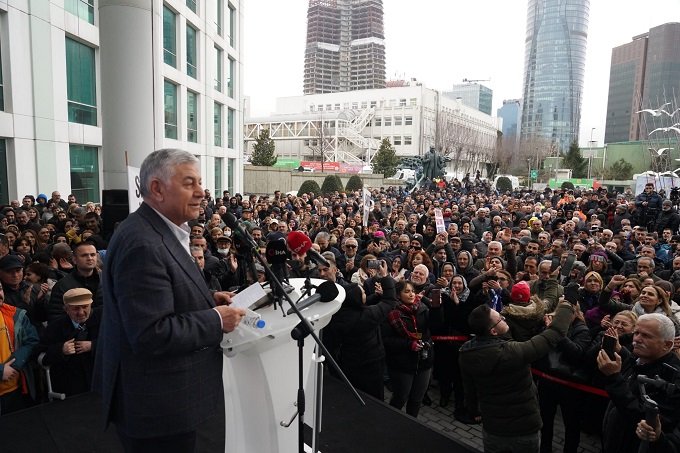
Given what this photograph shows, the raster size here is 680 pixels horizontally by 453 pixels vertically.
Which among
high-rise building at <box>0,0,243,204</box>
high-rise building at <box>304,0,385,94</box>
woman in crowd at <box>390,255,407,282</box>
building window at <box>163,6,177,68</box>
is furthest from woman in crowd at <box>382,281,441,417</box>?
high-rise building at <box>304,0,385,94</box>

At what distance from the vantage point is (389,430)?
400 cm

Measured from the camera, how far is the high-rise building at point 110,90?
812 centimetres

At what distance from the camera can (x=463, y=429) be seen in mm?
5191

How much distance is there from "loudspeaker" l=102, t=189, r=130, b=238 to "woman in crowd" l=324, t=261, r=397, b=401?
4768 millimetres

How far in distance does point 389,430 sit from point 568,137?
150999mm

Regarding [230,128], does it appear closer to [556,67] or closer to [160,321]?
[160,321]

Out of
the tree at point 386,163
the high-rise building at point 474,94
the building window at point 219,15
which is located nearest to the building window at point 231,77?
the building window at point 219,15

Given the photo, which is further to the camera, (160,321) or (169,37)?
(169,37)

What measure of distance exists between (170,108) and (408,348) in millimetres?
22322

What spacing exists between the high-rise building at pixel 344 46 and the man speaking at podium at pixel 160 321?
151680mm

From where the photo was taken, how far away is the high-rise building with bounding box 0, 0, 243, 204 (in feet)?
26.6

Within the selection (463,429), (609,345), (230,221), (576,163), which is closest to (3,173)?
(463,429)

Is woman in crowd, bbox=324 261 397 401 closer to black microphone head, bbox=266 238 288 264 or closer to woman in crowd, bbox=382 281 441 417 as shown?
woman in crowd, bbox=382 281 441 417

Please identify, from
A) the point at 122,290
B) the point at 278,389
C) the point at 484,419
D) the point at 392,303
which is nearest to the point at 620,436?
the point at 484,419
